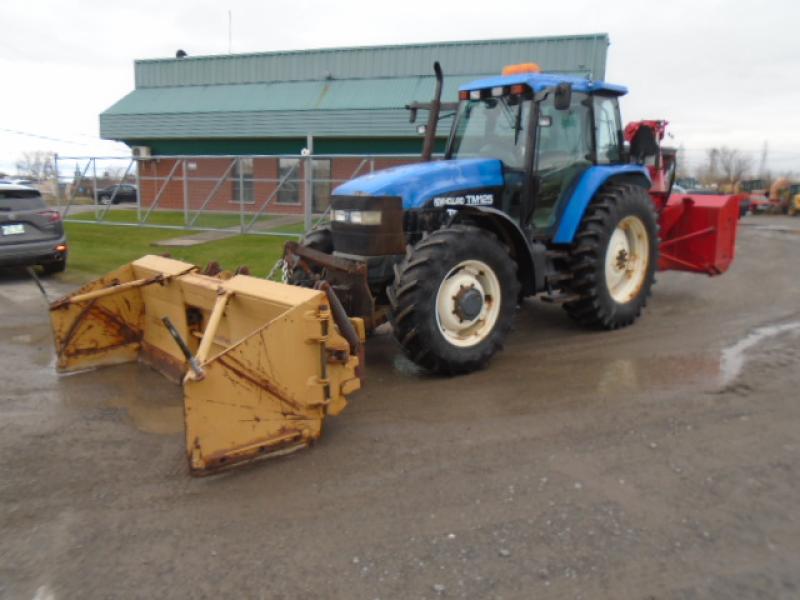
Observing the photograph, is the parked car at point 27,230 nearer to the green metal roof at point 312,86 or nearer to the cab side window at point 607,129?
the cab side window at point 607,129

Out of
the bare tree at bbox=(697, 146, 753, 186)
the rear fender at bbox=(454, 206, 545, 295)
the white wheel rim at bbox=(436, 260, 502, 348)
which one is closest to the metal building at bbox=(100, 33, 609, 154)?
the rear fender at bbox=(454, 206, 545, 295)

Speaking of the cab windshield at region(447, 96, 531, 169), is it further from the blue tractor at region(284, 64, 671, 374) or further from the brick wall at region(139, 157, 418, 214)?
the brick wall at region(139, 157, 418, 214)

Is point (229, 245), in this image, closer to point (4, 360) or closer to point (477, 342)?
point (4, 360)

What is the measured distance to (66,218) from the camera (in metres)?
19.3

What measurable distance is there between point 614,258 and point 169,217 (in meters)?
14.8

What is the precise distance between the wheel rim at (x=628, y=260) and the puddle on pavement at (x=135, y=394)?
4589 millimetres

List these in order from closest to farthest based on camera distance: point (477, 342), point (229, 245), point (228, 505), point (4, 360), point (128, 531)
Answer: point (128, 531) < point (228, 505) < point (477, 342) < point (4, 360) < point (229, 245)

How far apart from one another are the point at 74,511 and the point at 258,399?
43.2 inches

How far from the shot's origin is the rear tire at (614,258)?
21.1 feet

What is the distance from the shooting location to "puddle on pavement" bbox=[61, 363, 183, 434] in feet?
15.0

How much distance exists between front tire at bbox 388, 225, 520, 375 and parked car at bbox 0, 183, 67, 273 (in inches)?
290

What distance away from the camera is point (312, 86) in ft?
72.8

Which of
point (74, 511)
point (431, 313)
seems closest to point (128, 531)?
point (74, 511)

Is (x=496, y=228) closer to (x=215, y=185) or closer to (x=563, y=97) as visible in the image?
(x=563, y=97)
